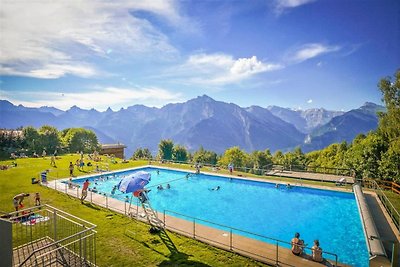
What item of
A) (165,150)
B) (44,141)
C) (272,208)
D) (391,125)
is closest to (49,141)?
(44,141)

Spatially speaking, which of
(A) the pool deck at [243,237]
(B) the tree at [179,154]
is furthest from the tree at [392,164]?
(B) the tree at [179,154]

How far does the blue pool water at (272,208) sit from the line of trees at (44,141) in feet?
114

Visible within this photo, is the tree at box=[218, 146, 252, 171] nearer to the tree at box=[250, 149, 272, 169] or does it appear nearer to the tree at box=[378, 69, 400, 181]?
the tree at box=[250, 149, 272, 169]

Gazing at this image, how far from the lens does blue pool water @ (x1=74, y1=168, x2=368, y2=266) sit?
52.5 feet

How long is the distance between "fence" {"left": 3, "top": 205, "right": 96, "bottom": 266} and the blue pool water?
7549mm

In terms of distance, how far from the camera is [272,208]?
21.5 m

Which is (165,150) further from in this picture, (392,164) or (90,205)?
(90,205)

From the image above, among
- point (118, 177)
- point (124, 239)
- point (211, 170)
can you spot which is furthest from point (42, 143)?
point (124, 239)

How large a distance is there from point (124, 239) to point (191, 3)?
38.4 feet

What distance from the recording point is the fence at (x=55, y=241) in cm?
843

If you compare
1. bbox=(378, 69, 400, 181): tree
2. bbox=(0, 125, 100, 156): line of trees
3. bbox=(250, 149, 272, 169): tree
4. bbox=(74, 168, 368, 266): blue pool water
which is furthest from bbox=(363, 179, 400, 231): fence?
bbox=(250, 149, 272, 169): tree

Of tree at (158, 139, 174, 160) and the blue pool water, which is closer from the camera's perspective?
the blue pool water

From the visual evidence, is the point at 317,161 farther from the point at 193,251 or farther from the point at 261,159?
the point at 193,251

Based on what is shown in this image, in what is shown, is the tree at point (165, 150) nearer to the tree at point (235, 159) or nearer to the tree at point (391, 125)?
the tree at point (235, 159)
